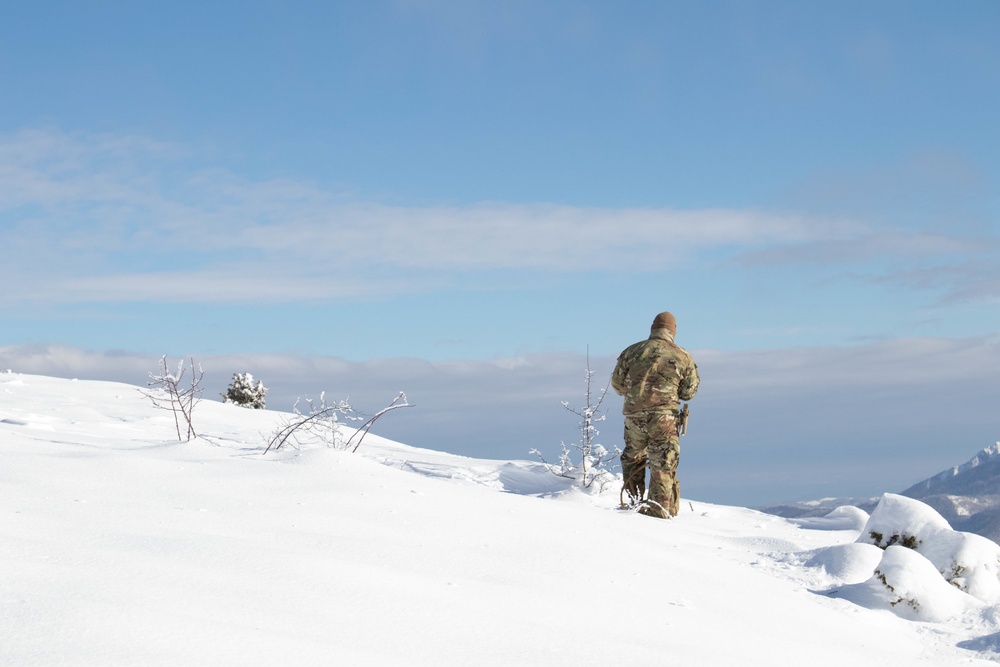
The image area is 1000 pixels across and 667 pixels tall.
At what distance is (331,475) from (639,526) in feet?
Result: 7.98

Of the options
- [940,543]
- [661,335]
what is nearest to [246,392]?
[661,335]

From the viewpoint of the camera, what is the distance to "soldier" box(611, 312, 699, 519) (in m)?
9.60

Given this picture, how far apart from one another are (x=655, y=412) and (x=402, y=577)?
6148 mm

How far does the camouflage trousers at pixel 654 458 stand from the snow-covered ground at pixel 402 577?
1.70 metres

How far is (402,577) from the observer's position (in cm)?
393

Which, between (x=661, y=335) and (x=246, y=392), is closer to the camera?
(x=661, y=335)

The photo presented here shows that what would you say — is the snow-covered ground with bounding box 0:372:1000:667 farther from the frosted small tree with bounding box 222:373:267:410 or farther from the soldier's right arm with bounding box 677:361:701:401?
the frosted small tree with bounding box 222:373:267:410

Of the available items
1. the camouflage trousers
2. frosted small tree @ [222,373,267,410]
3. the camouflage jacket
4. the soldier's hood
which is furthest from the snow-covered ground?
frosted small tree @ [222,373,267,410]

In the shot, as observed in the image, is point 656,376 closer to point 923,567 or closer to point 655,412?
point 655,412

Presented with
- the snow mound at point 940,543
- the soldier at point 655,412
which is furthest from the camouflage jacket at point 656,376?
the snow mound at point 940,543

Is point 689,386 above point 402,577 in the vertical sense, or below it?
above

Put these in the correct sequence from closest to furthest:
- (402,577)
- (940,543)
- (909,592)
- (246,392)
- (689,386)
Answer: (402,577) < (909,592) < (940,543) < (689,386) < (246,392)

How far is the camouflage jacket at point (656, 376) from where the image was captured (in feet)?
31.8

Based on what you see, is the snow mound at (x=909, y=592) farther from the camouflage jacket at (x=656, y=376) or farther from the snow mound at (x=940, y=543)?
Result: the camouflage jacket at (x=656, y=376)
